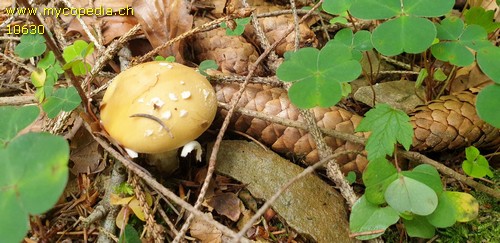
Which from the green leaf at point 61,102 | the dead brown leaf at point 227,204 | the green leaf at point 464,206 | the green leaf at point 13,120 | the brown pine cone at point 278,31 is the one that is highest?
the green leaf at point 13,120

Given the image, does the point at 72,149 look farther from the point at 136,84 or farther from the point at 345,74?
the point at 345,74

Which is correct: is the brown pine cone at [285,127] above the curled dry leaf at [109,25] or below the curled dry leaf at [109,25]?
below

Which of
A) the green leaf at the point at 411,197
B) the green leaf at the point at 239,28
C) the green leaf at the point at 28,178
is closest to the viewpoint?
the green leaf at the point at 28,178

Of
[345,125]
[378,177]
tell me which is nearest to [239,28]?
[345,125]

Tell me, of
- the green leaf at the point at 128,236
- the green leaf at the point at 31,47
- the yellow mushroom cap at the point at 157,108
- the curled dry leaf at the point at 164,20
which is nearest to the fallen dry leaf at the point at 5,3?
the green leaf at the point at 31,47

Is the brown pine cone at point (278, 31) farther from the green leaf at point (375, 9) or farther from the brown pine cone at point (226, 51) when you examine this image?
the green leaf at point (375, 9)

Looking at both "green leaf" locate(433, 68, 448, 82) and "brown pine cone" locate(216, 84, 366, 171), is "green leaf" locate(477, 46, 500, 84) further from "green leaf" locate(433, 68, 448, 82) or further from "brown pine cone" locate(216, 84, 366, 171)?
"brown pine cone" locate(216, 84, 366, 171)

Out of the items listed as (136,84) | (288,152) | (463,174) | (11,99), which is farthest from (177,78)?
(463,174)
